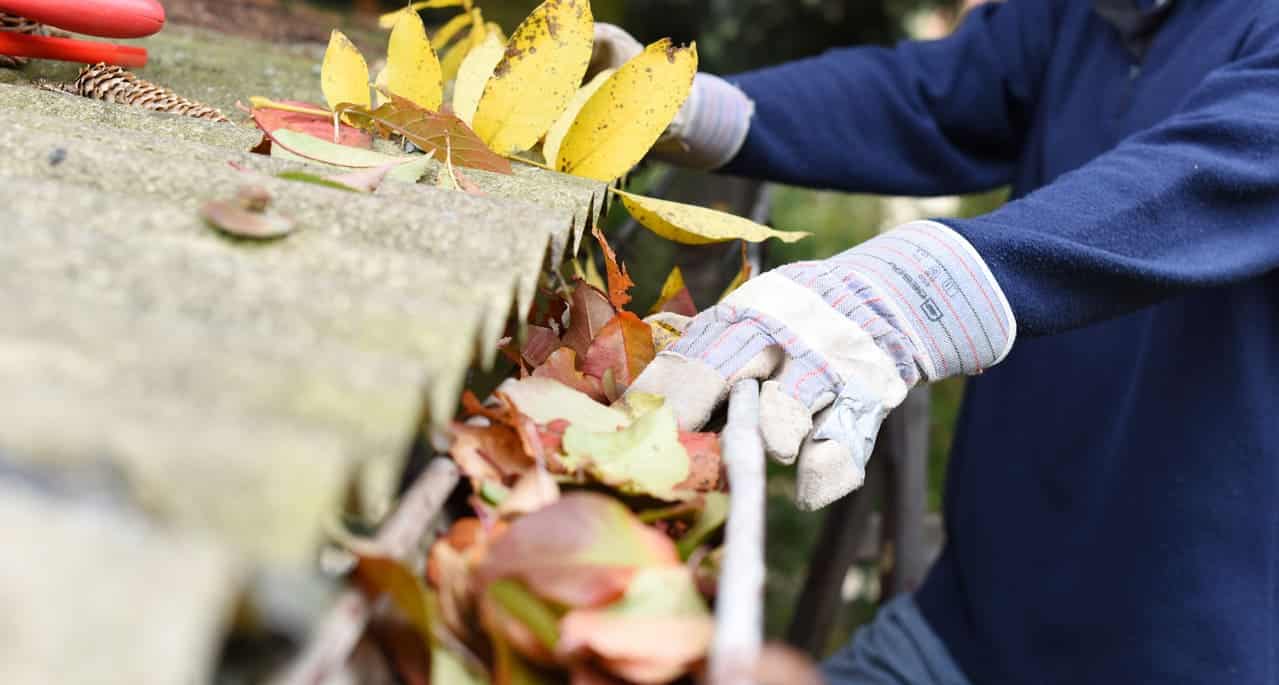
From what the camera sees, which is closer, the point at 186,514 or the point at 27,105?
the point at 186,514

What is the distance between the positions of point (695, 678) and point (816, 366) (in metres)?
0.37

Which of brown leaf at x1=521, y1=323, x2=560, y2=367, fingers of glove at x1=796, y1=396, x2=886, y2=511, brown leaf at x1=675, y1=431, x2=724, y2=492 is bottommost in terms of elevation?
fingers of glove at x1=796, y1=396, x2=886, y2=511

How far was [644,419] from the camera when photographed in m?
0.67

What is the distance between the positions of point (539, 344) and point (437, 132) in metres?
0.23

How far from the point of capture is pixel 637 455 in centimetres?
64

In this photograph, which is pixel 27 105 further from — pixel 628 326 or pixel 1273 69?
pixel 1273 69

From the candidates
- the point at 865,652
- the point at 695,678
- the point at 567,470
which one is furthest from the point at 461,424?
the point at 865,652

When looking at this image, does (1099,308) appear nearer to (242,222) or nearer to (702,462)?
(702,462)

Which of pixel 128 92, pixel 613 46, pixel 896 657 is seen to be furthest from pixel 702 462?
pixel 896 657

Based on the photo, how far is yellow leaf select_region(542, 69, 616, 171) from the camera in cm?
102

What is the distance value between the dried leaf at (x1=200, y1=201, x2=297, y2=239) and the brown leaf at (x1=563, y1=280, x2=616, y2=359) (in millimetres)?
300

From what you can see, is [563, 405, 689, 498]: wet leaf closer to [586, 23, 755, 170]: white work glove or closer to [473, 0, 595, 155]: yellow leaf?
[473, 0, 595, 155]: yellow leaf

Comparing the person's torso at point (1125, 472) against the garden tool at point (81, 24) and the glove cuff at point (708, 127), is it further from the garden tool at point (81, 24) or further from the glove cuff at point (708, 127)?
the garden tool at point (81, 24)

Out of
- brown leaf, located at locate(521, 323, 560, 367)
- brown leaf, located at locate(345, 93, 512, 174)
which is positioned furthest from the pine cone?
brown leaf, located at locate(521, 323, 560, 367)
